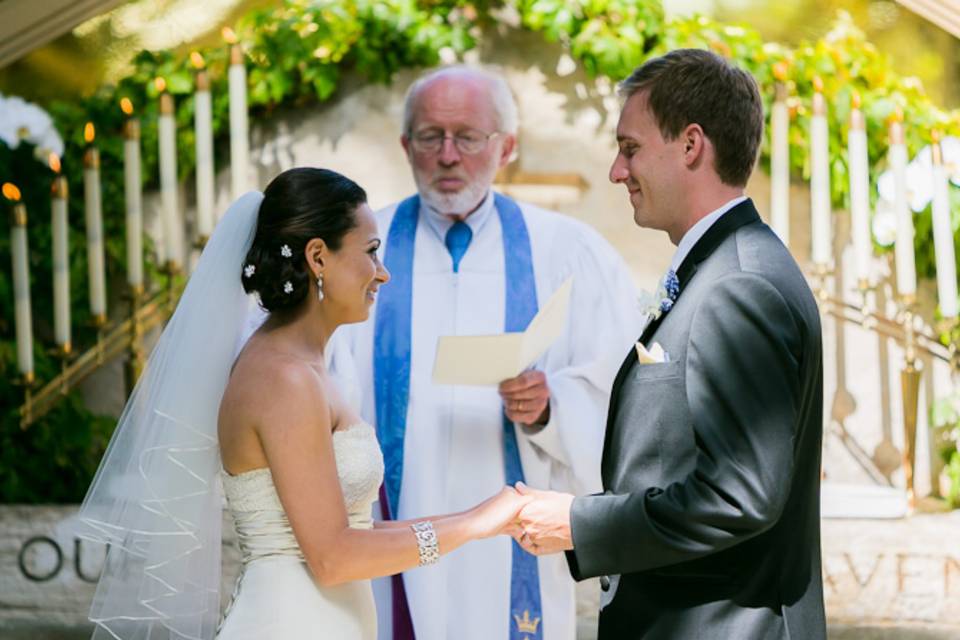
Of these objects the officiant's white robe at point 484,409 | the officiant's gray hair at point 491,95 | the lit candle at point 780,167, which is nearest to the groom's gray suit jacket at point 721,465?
the officiant's white robe at point 484,409

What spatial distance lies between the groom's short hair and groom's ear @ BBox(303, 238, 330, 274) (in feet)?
2.37

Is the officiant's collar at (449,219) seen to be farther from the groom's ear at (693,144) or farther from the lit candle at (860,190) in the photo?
the groom's ear at (693,144)

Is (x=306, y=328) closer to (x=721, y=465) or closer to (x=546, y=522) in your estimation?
(x=546, y=522)

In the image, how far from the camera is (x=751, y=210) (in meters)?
2.30

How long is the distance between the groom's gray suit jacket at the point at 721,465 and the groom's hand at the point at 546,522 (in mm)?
A: 91

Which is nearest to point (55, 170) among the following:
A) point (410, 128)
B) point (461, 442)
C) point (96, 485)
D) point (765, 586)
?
point (410, 128)

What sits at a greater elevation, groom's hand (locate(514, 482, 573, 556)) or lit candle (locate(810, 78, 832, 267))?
lit candle (locate(810, 78, 832, 267))

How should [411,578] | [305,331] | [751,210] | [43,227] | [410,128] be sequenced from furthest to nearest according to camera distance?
[43,227] < [410,128] < [411,578] < [305,331] < [751,210]

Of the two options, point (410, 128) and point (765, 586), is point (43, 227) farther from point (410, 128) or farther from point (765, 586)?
point (765, 586)

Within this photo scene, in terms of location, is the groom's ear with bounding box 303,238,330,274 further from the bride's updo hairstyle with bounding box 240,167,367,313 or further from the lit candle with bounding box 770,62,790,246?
the lit candle with bounding box 770,62,790,246

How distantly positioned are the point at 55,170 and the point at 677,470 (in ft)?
9.98

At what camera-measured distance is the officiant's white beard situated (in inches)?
148

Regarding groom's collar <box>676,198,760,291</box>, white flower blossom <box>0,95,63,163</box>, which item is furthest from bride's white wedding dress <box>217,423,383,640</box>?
white flower blossom <box>0,95,63,163</box>

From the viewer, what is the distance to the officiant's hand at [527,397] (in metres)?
3.45
